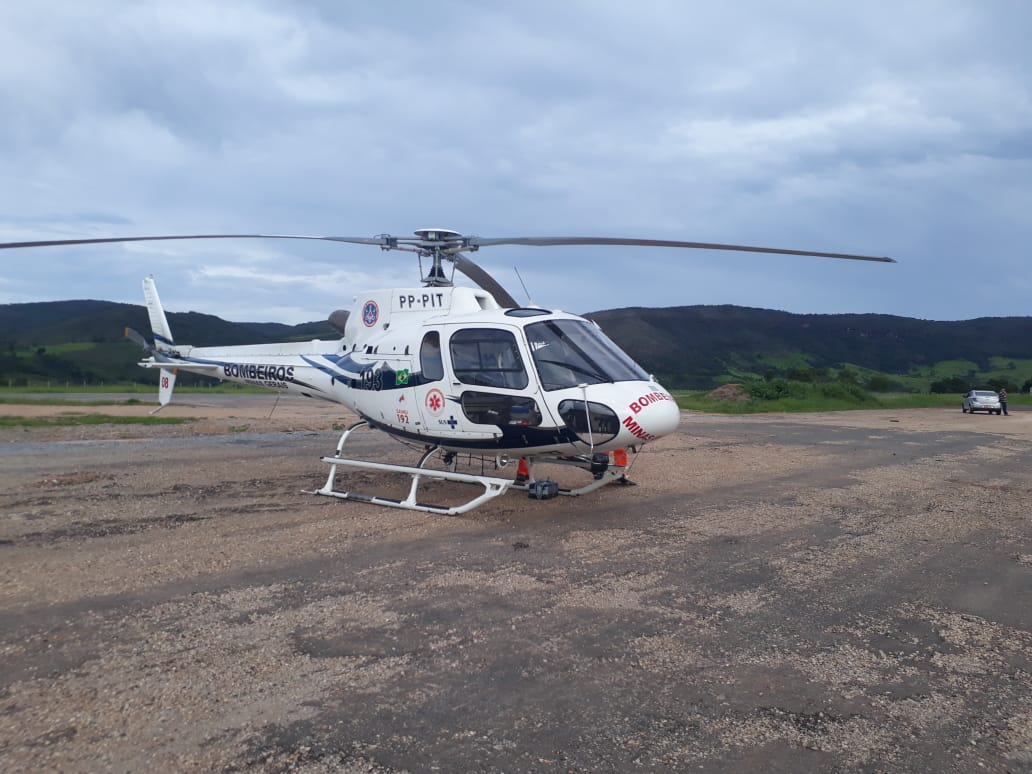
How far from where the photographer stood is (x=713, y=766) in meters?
3.39

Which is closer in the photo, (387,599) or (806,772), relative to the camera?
(806,772)

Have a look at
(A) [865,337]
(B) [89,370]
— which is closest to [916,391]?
(A) [865,337]

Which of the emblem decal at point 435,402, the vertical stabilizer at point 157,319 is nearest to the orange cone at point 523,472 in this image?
the emblem decal at point 435,402

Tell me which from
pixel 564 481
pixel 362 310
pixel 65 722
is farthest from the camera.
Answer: pixel 564 481

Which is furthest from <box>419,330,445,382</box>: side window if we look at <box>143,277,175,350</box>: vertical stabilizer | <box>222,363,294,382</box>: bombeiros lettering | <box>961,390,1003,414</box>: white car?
<box>961,390,1003,414</box>: white car

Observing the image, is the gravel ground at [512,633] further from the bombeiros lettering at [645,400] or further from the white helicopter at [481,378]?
the bombeiros lettering at [645,400]

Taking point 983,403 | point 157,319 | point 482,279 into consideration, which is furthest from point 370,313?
point 983,403

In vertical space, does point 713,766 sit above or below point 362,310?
below

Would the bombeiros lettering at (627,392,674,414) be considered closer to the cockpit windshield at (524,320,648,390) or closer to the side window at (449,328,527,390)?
the cockpit windshield at (524,320,648,390)

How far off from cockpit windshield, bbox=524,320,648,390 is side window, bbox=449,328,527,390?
25cm

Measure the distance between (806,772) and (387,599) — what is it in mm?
3257

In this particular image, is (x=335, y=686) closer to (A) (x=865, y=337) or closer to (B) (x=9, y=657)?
(B) (x=9, y=657)

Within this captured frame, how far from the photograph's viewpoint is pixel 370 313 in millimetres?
10992

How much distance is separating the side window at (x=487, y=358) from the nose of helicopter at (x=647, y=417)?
1.28m
